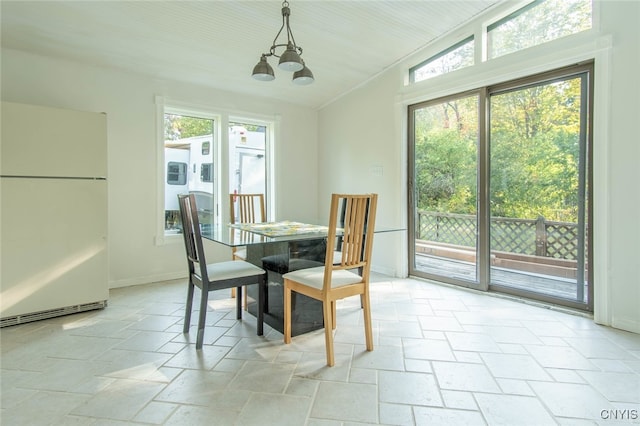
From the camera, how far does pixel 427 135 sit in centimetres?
411

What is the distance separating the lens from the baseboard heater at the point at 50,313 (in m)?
2.73

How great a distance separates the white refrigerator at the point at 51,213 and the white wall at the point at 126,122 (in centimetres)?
69

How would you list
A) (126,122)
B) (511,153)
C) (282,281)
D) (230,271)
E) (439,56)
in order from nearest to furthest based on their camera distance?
(230,271) → (282,281) → (511,153) → (126,122) → (439,56)

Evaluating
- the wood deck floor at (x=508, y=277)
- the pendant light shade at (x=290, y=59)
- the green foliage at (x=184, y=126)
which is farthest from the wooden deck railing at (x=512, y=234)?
the green foliage at (x=184, y=126)

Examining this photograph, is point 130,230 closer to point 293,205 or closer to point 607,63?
point 293,205

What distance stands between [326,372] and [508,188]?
256 cm

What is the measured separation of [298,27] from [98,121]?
6.59 feet

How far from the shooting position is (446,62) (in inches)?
152

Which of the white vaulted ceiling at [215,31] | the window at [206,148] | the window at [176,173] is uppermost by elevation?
the white vaulted ceiling at [215,31]

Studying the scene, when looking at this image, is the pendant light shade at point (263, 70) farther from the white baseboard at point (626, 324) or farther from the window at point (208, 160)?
the white baseboard at point (626, 324)

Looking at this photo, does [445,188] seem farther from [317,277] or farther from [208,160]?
[208,160]

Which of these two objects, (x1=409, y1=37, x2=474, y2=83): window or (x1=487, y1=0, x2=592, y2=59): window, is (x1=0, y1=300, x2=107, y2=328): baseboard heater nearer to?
(x1=409, y1=37, x2=474, y2=83): window

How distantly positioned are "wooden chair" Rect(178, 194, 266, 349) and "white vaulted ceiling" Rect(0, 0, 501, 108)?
1.69m

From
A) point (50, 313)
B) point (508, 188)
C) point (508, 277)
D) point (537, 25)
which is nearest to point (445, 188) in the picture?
point (508, 188)
